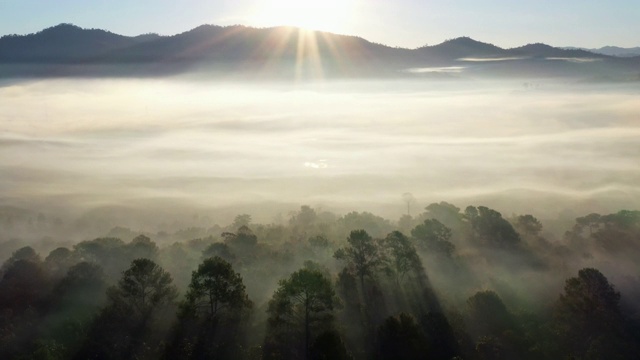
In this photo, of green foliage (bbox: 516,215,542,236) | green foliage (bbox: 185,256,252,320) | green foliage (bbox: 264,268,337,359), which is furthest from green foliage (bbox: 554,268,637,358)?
green foliage (bbox: 516,215,542,236)

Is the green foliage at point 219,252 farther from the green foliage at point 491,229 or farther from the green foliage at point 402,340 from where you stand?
the green foliage at point 491,229

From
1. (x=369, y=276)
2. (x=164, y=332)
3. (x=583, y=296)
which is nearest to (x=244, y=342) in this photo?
(x=164, y=332)

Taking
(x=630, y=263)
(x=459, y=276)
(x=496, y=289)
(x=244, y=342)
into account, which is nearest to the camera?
(x=244, y=342)

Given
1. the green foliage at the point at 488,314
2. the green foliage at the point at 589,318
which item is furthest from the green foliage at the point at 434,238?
the green foliage at the point at 589,318

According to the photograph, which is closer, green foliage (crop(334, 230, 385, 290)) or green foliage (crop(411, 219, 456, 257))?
green foliage (crop(334, 230, 385, 290))

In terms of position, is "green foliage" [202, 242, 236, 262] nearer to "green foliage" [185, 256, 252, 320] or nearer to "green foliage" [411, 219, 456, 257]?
"green foliage" [185, 256, 252, 320]

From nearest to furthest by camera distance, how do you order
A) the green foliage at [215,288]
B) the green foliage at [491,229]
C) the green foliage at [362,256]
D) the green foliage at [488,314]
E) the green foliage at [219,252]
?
the green foliage at [215,288]
the green foliage at [488,314]
the green foliage at [362,256]
the green foliage at [219,252]
the green foliage at [491,229]

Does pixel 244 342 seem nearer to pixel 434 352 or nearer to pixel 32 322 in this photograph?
pixel 434 352

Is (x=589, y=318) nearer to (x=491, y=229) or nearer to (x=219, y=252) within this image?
(x=491, y=229)
